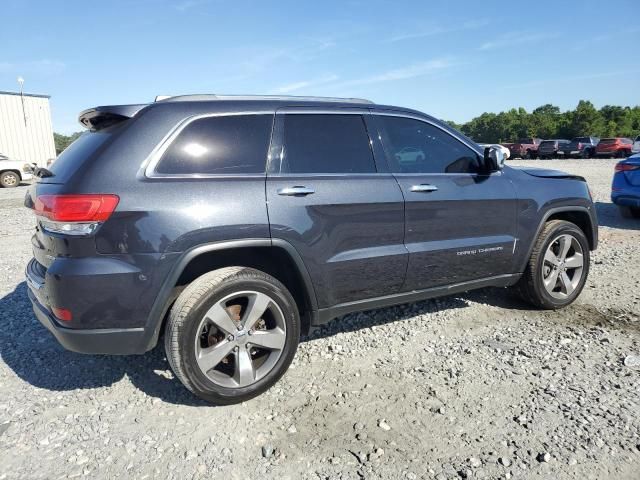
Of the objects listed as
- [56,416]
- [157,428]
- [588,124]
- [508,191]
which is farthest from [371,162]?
[588,124]

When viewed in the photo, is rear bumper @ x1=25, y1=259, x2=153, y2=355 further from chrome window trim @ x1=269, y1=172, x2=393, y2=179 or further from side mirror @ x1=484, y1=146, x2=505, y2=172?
side mirror @ x1=484, y1=146, x2=505, y2=172

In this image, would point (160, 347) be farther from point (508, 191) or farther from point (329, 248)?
point (508, 191)

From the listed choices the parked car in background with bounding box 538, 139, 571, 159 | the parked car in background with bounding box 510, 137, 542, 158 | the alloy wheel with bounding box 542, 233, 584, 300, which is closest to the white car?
the alloy wheel with bounding box 542, 233, 584, 300

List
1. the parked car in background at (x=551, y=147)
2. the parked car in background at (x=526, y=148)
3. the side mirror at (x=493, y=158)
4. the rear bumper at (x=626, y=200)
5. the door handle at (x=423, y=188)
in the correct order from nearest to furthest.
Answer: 1. the door handle at (x=423, y=188)
2. the side mirror at (x=493, y=158)
3. the rear bumper at (x=626, y=200)
4. the parked car in background at (x=551, y=147)
5. the parked car in background at (x=526, y=148)

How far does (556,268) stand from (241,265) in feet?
9.40

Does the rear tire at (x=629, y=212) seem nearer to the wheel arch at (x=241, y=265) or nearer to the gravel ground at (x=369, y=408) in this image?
the gravel ground at (x=369, y=408)

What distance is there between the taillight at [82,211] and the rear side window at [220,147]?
1.10 ft

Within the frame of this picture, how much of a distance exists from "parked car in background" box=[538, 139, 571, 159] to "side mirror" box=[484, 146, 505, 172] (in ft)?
112

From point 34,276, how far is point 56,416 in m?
0.83

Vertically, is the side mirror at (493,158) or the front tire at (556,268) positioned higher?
the side mirror at (493,158)

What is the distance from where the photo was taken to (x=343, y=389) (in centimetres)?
295

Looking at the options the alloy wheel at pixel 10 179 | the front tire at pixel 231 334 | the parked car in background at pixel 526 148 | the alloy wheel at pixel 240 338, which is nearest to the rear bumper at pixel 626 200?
the front tire at pixel 231 334

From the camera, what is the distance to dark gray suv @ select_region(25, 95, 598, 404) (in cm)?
247

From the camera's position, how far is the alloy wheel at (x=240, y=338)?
268 cm
